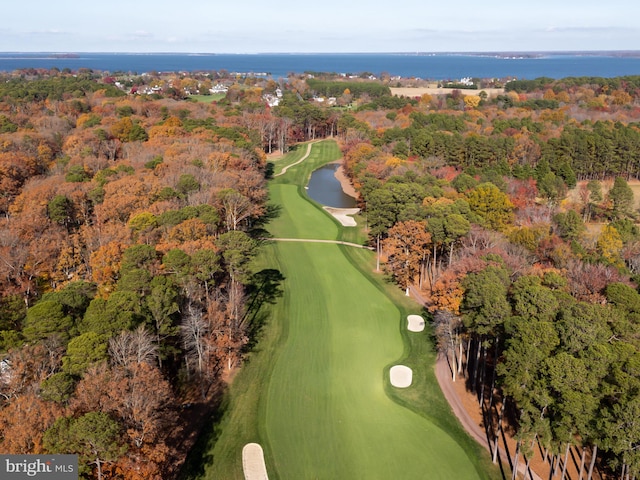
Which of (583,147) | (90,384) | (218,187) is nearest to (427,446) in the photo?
(90,384)

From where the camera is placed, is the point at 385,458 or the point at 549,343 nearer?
the point at 549,343

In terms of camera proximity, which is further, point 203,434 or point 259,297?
point 259,297

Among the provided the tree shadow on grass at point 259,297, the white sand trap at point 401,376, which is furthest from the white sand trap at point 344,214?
the white sand trap at point 401,376

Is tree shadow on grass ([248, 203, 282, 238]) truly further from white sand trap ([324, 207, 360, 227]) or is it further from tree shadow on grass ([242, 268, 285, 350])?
tree shadow on grass ([242, 268, 285, 350])

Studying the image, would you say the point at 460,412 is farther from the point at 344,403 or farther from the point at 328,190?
the point at 328,190

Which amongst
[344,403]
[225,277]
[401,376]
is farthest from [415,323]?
[225,277]

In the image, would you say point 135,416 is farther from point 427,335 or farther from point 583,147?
point 583,147
